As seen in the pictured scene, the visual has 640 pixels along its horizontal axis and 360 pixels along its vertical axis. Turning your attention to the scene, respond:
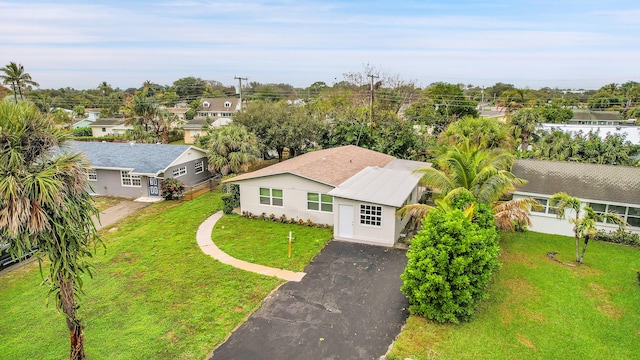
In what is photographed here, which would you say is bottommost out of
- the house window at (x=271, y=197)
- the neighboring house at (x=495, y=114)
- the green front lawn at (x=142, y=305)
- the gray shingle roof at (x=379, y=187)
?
the green front lawn at (x=142, y=305)

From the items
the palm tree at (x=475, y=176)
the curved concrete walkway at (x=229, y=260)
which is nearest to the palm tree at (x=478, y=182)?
the palm tree at (x=475, y=176)

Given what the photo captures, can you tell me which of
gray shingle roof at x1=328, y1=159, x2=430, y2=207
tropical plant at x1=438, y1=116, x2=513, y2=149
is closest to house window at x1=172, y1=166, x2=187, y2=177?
gray shingle roof at x1=328, y1=159, x2=430, y2=207

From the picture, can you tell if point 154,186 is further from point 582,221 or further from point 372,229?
point 582,221

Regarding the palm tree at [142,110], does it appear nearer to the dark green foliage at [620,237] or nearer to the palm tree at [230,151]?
the palm tree at [230,151]

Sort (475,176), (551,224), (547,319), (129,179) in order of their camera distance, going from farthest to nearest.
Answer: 1. (129,179)
2. (551,224)
3. (475,176)
4. (547,319)

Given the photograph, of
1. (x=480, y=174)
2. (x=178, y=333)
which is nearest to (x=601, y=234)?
(x=480, y=174)

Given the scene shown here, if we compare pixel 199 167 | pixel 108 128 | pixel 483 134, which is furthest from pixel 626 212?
pixel 108 128

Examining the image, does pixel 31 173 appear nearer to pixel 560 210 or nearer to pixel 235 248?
pixel 235 248
